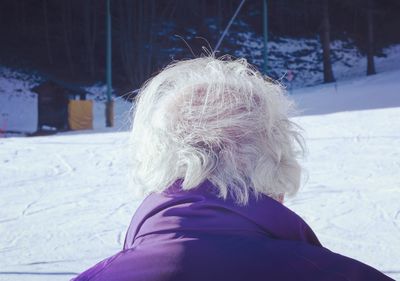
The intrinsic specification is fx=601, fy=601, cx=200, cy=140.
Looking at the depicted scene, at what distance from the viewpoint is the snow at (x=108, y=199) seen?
11.2 feet

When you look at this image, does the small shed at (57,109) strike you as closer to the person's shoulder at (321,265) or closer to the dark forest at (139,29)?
the dark forest at (139,29)

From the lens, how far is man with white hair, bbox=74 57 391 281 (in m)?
1.08

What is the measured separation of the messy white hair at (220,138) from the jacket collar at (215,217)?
4 centimetres

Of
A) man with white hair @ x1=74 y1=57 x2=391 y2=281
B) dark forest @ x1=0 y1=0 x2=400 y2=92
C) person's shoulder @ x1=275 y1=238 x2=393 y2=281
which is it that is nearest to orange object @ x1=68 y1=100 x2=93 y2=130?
dark forest @ x1=0 y1=0 x2=400 y2=92

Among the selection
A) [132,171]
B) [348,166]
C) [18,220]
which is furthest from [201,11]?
[132,171]

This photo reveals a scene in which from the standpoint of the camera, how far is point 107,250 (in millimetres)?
3553

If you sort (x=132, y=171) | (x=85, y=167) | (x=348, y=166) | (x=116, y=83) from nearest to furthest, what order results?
(x=132, y=171)
(x=348, y=166)
(x=85, y=167)
(x=116, y=83)

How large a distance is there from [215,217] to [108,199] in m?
4.11

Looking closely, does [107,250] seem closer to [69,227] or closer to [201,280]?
[69,227]

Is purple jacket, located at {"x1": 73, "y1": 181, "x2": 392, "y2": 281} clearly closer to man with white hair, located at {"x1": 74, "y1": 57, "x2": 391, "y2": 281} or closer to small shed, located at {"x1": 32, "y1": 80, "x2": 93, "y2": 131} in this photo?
man with white hair, located at {"x1": 74, "y1": 57, "x2": 391, "y2": 281}

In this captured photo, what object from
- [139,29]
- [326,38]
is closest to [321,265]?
[326,38]

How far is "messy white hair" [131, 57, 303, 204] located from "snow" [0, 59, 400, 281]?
30 cm

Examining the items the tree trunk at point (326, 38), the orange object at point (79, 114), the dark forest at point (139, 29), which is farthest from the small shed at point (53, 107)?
the tree trunk at point (326, 38)

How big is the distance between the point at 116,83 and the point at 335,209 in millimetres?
27580
